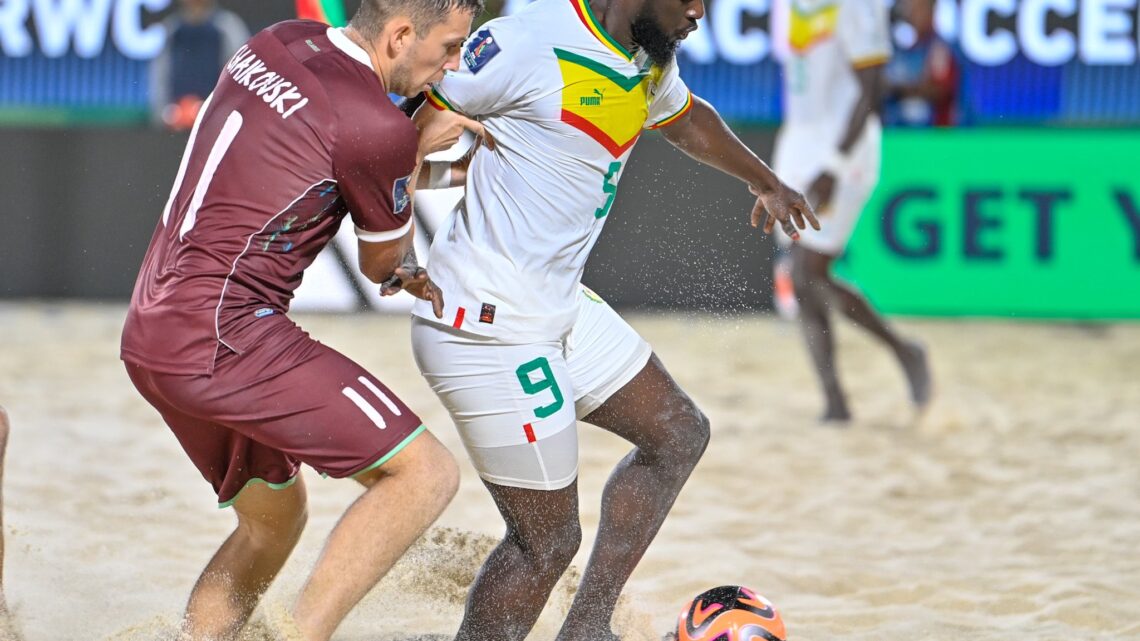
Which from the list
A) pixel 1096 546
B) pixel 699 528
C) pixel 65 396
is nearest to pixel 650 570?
pixel 699 528

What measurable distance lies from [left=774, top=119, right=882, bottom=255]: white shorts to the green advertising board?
2.54 meters

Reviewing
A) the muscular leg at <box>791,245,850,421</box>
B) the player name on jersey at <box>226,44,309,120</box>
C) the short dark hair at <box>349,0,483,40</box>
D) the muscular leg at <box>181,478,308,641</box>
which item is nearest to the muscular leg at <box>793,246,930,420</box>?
the muscular leg at <box>791,245,850,421</box>

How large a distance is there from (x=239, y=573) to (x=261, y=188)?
3.63 ft

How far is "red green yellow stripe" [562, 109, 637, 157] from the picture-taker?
3.20 metres

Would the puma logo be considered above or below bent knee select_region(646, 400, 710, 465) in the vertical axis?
above

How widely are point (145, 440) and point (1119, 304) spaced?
6.71 metres

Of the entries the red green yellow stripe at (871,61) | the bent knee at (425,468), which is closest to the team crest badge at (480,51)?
the bent knee at (425,468)

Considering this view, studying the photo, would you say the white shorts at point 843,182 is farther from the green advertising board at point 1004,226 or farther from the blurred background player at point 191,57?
the blurred background player at point 191,57

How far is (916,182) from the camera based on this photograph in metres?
9.82

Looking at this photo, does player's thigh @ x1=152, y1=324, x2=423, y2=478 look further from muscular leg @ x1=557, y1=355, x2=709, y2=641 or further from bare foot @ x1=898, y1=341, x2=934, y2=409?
bare foot @ x1=898, y1=341, x2=934, y2=409

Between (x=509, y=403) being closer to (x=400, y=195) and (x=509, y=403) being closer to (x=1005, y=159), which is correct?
(x=400, y=195)

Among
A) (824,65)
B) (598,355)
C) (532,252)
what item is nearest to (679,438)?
(598,355)

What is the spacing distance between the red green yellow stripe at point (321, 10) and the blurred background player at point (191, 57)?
413 centimetres

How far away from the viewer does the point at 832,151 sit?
7227mm
